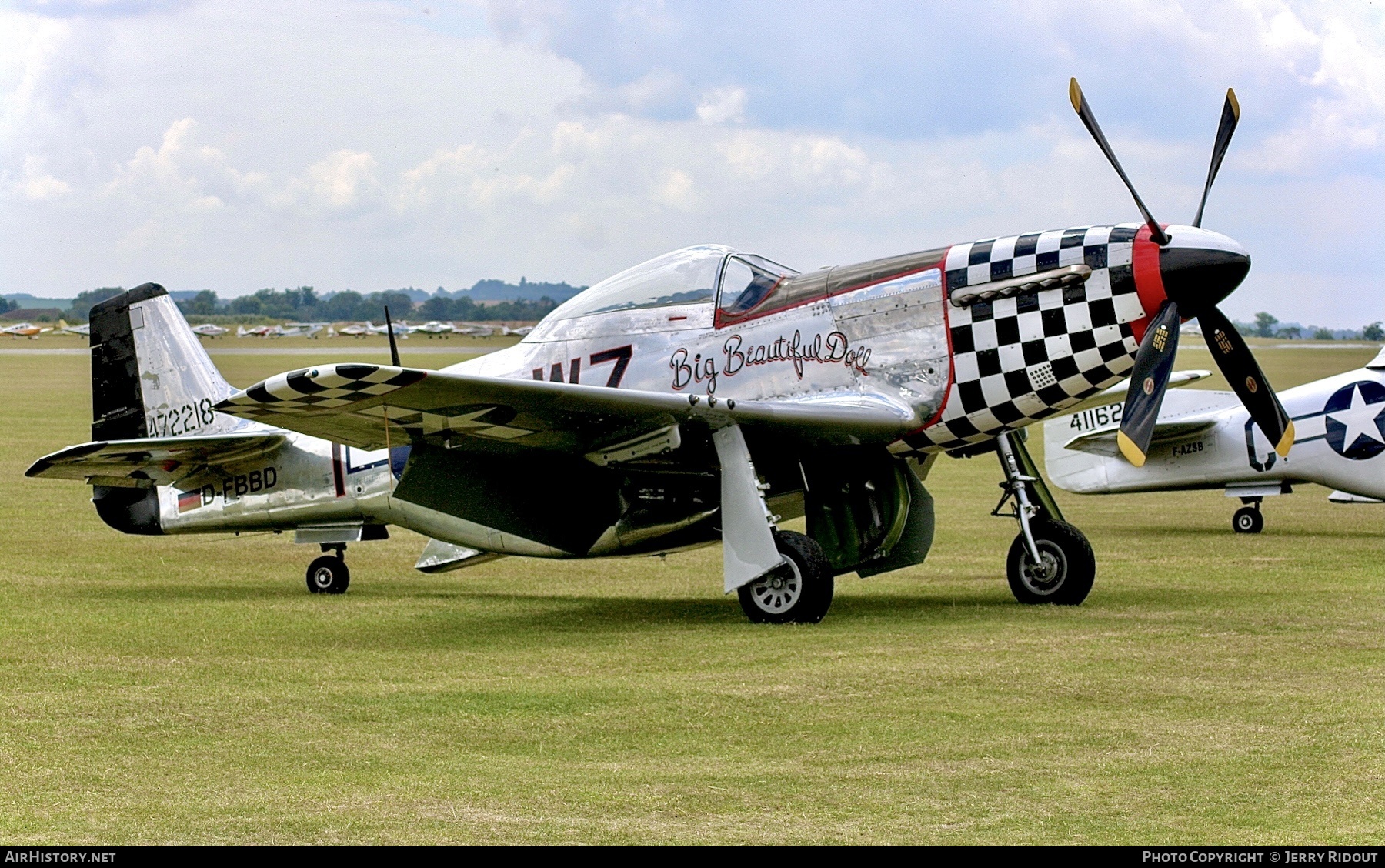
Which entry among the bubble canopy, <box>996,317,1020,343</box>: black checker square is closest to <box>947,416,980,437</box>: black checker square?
<box>996,317,1020,343</box>: black checker square

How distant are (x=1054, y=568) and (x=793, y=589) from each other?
2.20 metres

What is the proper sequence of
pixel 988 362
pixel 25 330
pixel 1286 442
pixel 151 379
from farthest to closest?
pixel 25 330 → pixel 151 379 → pixel 1286 442 → pixel 988 362

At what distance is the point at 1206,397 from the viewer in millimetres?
18891

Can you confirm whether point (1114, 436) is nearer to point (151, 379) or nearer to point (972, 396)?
point (972, 396)

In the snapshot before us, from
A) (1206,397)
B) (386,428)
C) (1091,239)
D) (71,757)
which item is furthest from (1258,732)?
(1206,397)

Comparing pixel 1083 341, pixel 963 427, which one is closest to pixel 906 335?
pixel 963 427

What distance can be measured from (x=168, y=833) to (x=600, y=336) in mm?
7001

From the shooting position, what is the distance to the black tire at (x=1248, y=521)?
1828cm

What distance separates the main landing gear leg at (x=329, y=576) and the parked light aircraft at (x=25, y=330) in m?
110

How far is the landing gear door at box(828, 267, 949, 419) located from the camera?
10781mm

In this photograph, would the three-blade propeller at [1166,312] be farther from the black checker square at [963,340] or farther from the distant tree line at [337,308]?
the distant tree line at [337,308]

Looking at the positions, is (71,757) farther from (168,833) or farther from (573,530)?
(573,530)

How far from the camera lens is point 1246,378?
11.2 metres

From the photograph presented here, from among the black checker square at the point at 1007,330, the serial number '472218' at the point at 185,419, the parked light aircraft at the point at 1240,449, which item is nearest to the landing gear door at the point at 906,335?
the black checker square at the point at 1007,330
